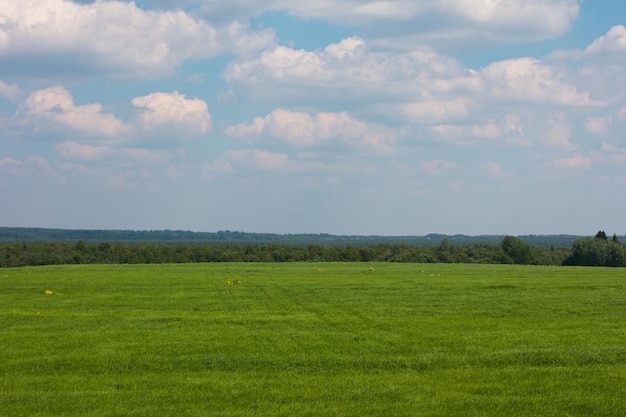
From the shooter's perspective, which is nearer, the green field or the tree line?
the green field

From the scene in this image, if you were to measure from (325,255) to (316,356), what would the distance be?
97618 mm

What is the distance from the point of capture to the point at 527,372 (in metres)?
15.6

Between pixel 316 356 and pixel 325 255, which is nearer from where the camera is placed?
pixel 316 356

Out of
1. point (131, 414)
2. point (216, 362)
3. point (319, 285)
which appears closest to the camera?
point (131, 414)

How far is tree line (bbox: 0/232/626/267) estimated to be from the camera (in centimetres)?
9850

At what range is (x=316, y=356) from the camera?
17.4 meters

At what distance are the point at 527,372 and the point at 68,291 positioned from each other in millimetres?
27637

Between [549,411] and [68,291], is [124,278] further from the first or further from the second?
[549,411]

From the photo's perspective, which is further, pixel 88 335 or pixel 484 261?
pixel 484 261

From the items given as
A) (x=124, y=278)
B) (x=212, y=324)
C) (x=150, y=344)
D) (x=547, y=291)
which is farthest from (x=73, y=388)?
(x=124, y=278)

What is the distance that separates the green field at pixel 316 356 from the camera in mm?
13102

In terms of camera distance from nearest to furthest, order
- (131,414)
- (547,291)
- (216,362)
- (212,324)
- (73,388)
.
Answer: (131,414)
(73,388)
(216,362)
(212,324)
(547,291)

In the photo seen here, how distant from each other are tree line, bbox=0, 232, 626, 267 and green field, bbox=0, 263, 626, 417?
71020 millimetres

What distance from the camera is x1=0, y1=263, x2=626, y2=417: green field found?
43.0 feet
